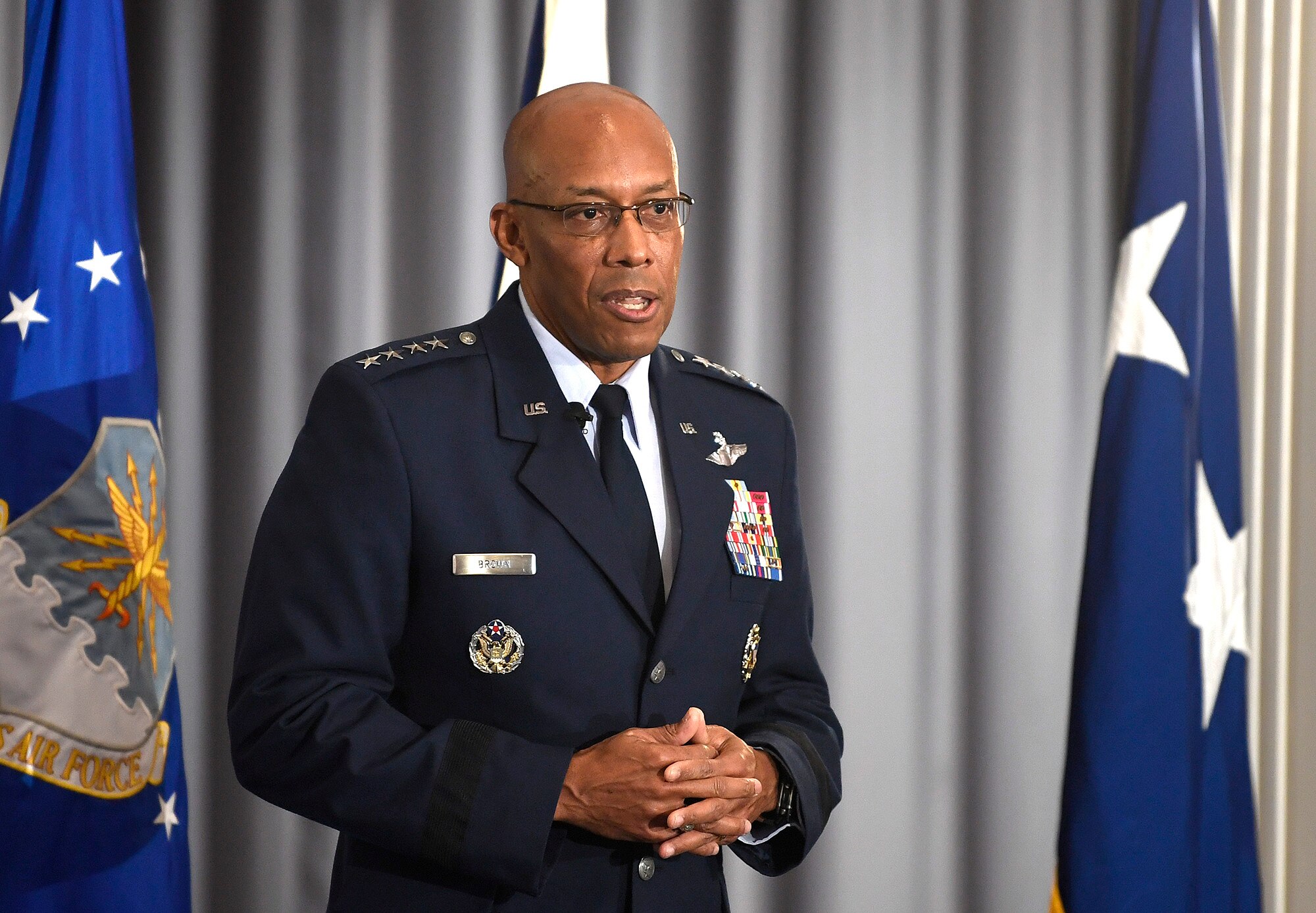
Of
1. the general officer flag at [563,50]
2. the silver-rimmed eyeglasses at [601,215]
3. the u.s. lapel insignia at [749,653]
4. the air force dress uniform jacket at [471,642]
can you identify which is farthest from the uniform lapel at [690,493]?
the general officer flag at [563,50]

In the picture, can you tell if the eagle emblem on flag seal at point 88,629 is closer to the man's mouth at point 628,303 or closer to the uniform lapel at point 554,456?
the uniform lapel at point 554,456

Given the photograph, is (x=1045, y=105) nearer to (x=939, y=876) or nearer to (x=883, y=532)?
(x=883, y=532)

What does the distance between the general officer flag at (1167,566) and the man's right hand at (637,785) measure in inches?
46.4

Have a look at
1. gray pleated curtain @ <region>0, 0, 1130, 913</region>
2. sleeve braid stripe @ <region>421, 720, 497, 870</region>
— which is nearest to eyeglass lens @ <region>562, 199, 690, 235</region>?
sleeve braid stripe @ <region>421, 720, 497, 870</region>

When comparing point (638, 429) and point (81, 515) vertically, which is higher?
point (638, 429)

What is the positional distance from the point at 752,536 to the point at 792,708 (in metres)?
0.22

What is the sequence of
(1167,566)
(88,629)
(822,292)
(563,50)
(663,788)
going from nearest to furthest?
1. (663,788)
2. (88,629)
3. (1167,566)
4. (563,50)
5. (822,292)

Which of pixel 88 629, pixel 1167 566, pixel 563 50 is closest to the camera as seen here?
pixel 88 629

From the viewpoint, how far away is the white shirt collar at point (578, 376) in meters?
1.46

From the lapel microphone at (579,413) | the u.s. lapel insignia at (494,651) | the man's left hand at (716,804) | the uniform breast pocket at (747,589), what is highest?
the lapel microphone at (579,413)

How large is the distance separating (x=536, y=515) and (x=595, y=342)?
214 mm

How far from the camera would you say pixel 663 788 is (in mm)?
1216

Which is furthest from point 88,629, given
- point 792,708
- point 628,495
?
point 792,708

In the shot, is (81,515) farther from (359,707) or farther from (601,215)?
(601,215)
